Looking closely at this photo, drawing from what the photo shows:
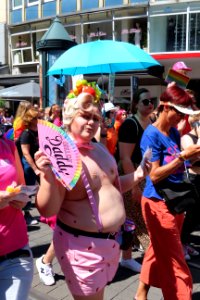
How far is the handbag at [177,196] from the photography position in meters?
2.82

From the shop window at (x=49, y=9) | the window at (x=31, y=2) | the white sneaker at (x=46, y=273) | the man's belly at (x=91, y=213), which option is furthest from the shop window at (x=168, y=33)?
the man's belly at (x=91, y=213)

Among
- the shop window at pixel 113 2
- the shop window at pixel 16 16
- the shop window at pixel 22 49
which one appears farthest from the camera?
the shop window at pixel 16 16

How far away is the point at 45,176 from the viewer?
76.1 inches

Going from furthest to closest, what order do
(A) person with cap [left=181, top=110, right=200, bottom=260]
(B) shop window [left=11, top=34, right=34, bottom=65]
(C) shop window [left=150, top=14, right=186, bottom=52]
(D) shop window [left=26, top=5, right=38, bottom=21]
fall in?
(B) shop window [left=11, top=34, right=34, bottom=65]
(D) shop window [left=26, top=5, right=38, bottom=21]
(C) shop window [left=150, top=14, right=186, bottom=52]
(A) person with cap [left=181, top=110, right=200, bottom=260]

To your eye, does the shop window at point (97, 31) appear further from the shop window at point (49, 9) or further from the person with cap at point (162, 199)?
the person with cap at point (162, 199)

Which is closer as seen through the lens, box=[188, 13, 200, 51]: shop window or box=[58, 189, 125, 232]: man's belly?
box=[58, 189, 125, 232]: man's belly

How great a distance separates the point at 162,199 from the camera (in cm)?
288

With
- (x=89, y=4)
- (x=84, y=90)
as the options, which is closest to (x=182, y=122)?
(x=84, y=90)

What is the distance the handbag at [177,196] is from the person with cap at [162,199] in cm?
4

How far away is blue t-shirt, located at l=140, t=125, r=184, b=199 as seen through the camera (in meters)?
2.82

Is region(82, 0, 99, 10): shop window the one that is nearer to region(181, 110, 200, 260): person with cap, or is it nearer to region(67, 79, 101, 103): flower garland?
region(181, 110, 200, 260): person with cap

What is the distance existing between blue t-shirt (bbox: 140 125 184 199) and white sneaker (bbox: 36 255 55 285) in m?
1.33

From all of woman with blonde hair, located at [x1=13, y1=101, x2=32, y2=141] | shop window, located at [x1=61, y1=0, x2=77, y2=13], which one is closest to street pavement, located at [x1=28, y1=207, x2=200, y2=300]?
woman with blonde hair, located at [x1=13, y1=101, x2=32, y2=141]

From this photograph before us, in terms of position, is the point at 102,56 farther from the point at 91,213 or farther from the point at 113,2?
the point at 113,2
